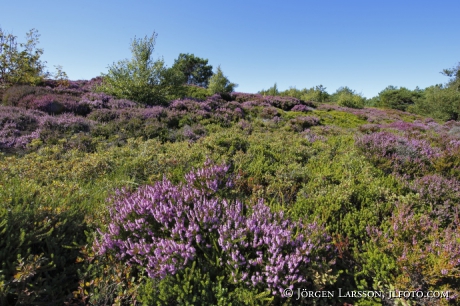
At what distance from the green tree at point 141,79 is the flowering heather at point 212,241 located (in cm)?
1124

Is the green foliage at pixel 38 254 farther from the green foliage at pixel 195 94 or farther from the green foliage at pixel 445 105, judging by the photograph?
the green foliage at pixel 445 105

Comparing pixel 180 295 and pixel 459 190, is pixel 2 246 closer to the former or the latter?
pixel 180 295

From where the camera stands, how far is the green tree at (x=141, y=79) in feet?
42.5

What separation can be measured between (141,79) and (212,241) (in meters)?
12.5

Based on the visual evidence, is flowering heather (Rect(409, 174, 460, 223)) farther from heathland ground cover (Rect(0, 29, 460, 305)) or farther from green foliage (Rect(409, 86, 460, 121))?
green foliage (Rect(409, 86, 460, 121))

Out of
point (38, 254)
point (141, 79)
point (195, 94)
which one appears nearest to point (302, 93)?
point (195, 94)

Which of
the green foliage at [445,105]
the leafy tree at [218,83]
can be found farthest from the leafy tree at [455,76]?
the leafy tree at [218,83]

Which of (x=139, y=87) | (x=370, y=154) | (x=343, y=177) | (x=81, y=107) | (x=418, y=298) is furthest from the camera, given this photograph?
(x=139, y=87)

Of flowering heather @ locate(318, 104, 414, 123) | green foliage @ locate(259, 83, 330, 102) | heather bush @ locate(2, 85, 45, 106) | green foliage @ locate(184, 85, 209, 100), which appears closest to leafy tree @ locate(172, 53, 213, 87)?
green foliage @ locate(259, 83, 330, 102)

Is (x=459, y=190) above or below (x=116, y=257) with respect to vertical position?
above

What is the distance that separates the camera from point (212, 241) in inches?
98.3

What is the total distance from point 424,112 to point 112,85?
41.9 m

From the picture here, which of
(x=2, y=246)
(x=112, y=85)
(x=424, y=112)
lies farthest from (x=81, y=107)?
(x=424, y=112)

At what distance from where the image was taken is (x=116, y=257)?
2.46m
